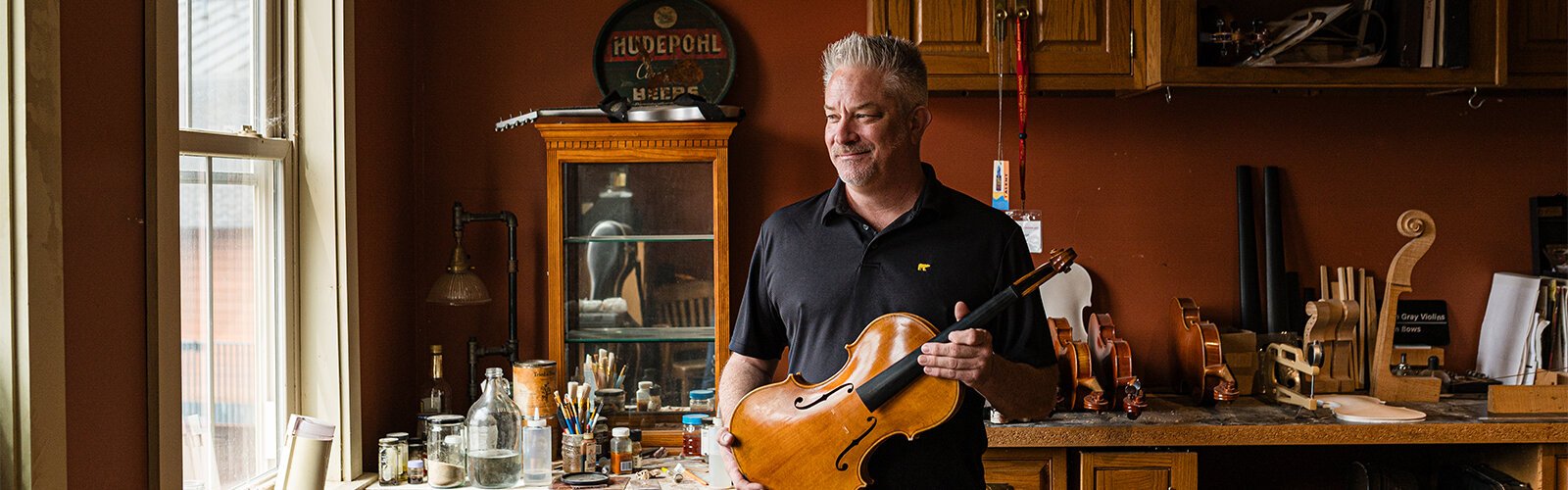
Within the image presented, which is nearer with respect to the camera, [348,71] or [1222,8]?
[348,71]

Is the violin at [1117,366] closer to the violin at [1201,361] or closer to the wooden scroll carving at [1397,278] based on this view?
the violin at [1201,361]

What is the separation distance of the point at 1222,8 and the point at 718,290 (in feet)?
5.38

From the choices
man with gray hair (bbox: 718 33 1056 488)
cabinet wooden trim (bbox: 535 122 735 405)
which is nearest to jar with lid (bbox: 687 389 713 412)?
cabinet wooden trim (bbox: 535 122 735 405)

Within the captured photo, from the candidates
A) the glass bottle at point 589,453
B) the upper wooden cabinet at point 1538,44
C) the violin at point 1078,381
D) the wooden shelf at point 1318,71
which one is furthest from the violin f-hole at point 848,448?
the upper wooden cabinet at point 1538,44

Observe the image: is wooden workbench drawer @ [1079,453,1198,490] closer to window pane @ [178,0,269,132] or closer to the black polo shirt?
the black polo shirt

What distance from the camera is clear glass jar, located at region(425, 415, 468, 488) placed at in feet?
10.3

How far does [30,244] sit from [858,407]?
130 cm

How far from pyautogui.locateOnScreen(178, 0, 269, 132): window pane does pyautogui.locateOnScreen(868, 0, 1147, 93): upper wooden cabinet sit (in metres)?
1.61

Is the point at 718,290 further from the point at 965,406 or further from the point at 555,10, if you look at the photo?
the point at 965,406

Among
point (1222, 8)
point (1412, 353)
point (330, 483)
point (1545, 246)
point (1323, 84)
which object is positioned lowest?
point (330, 483)

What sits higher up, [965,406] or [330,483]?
[965,406]

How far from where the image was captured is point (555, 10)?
3.82 m

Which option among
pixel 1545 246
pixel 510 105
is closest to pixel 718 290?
pixel 510 105

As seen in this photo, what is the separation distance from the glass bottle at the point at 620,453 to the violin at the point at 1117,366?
132 cm
